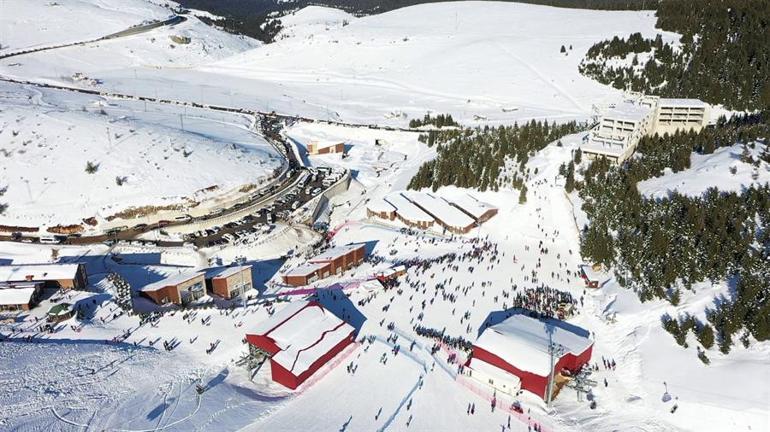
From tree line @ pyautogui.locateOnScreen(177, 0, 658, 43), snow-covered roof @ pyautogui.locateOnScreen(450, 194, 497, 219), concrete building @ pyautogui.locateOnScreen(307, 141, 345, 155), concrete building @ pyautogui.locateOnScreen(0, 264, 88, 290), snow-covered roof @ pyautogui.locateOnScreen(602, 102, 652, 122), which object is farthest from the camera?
tree line @ pyautogui.locateOnScreen(177, 0, 658, 43)

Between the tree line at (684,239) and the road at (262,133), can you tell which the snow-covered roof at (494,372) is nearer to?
the tree line at (684,239)

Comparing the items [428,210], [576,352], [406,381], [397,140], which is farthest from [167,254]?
[397,140]

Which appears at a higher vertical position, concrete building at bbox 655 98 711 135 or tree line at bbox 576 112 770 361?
concrete building at bbox 655 98 711 135

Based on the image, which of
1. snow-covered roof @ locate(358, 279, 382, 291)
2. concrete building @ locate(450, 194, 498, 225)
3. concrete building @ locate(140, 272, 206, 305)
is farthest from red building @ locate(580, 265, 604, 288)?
concrete building @ locate(140, 272, 206, 305)

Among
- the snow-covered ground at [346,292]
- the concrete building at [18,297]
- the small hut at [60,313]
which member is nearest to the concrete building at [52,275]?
the snow-covered ground at [346,292]

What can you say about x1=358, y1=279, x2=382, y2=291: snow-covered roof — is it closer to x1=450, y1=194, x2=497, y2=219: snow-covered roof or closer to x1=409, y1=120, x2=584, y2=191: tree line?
x1=450, y1=194, x2=497, y2=219: snow-covered roof

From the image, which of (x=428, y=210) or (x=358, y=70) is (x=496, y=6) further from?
(x=428, y=210)
